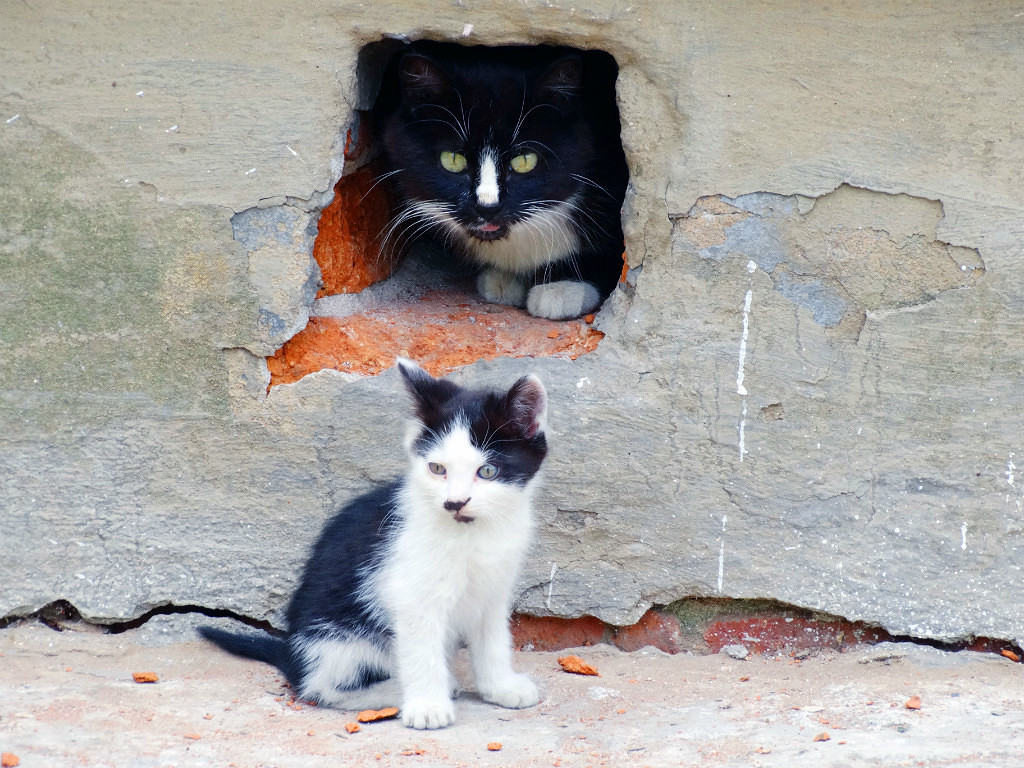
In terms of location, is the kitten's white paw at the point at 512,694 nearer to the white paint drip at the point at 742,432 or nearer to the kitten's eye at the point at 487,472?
the kitten's eye at the point at 487,472

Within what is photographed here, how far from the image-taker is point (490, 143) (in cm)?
371

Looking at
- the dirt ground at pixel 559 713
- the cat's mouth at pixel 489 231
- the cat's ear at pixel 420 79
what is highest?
the cat's ear at pixel 420 79

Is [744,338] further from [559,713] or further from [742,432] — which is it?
[559,713]

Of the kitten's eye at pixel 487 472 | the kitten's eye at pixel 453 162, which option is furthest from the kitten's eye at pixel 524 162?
the kitten's eye at pixel 487 472

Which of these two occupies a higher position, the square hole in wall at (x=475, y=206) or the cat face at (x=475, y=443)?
the square hole in wall at (x=475, y=206)

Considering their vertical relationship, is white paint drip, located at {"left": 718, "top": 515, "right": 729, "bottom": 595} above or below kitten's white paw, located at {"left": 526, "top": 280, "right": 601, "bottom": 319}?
below

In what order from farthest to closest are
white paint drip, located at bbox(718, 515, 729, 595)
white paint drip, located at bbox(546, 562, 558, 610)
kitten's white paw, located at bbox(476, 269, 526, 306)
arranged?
kitten's white paw, located at bbox(476, 269, 526, 306), white paint drip, located at bbox(546, 562, 558, 610), white paint drip, located at bbox(718, 515, 729, 595)

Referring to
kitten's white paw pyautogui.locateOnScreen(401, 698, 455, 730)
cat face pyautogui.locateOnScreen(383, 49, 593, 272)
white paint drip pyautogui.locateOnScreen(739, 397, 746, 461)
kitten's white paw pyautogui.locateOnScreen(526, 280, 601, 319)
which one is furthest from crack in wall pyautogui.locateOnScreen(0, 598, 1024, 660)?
cat face pyautogui.locateOnScreen(383, 49, 593, 272)

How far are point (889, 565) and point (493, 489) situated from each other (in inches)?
54.6

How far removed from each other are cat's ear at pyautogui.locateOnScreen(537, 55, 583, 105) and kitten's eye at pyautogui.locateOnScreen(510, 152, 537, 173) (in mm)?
A: 194

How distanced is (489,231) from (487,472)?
3.93 feet

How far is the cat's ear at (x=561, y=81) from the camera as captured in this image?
142 inches

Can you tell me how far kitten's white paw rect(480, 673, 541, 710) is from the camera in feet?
10.1

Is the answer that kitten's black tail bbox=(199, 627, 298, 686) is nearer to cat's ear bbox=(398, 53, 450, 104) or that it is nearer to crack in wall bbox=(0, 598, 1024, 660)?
crack in wall bbox=(0, 598, 1024, 660)
